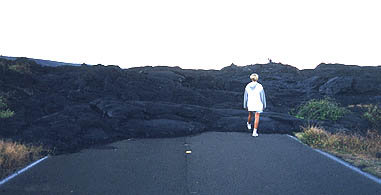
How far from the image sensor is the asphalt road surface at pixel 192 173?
548cm

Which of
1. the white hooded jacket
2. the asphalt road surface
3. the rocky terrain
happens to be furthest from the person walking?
the asphalt road surface

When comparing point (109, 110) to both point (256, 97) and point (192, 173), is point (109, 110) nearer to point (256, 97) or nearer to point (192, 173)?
point (256, 97)

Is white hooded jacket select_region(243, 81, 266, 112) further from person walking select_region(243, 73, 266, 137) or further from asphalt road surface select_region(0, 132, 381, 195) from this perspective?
asphalt road surface select_region(0, 132, 381, 195)

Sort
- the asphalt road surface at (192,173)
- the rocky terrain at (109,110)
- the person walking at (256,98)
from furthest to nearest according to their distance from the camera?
the person walking at (256,98) → the rocky terrain at (109,110) → the asphalt road surface at (192,173)

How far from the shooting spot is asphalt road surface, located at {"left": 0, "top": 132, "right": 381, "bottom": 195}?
216 inches

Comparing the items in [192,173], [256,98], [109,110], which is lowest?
[192,173]

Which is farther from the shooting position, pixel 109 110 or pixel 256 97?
pixel 109 110

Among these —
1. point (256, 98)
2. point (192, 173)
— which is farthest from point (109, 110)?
point (192, 173)

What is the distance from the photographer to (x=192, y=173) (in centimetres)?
649

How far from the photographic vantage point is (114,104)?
1377cm

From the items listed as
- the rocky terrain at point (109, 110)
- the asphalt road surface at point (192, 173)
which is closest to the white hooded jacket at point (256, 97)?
the rocky terrain at point (109, 110)

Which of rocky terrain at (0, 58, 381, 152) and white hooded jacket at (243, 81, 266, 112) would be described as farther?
white hooded jacket at (243, 81, 266, 112)

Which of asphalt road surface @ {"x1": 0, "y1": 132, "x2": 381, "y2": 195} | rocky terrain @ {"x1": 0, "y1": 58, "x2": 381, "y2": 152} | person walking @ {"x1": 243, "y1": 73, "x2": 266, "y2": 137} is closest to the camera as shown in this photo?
asphalt road surface @ {"x1": 0, "y1": 132, "x2": 381, "y2": 195}

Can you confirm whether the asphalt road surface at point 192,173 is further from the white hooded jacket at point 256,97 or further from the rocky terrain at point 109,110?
the white hooded jacket at point 256,97
